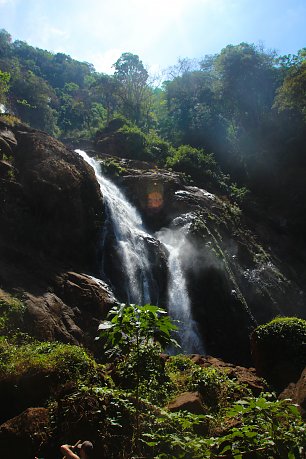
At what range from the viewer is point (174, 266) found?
59.1ft

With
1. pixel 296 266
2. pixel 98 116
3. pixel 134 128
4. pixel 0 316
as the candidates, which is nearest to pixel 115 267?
pixel 0 316

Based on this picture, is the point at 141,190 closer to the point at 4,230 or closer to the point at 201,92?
the point at 4,230

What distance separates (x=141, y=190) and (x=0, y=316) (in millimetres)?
14820

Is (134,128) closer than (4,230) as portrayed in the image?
No

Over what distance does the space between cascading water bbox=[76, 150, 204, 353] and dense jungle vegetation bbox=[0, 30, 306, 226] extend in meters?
11.9

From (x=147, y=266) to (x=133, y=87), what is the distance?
109 feet

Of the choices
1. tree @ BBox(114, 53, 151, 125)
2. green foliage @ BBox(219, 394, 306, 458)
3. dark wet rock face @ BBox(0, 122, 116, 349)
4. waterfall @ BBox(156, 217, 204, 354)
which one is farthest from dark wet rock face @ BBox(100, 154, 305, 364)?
tree @ BBox(114, 53, 151, 125)

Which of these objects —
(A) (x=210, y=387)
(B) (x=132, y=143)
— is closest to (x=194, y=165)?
(B) (x=132, y=143)

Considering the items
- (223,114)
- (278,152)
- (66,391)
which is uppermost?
(223,114)

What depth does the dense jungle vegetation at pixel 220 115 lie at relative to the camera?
32.5m

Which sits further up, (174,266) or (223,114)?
(223,114)

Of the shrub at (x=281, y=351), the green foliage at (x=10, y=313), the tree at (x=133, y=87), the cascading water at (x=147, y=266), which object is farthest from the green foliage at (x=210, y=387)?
the tree at (x=133, y=87)

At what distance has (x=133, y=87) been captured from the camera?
44625mm

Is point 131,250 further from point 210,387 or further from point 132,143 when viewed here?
point 132,143
